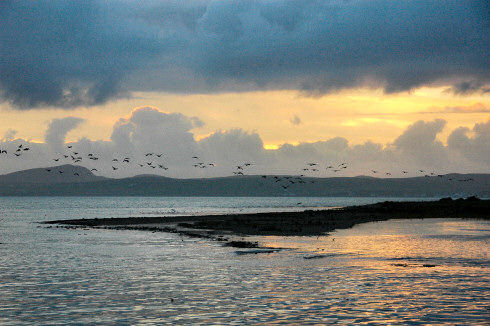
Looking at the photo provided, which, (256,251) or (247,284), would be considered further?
(256,251)

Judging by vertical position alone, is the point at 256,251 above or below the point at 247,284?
above

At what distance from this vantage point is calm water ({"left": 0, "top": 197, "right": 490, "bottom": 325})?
24.2 metres

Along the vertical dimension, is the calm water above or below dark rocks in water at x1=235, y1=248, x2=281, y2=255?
below

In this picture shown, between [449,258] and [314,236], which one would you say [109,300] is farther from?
[314,236]

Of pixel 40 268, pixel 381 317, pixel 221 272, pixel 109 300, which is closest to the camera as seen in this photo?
pixel 381 317

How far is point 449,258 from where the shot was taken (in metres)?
43.3

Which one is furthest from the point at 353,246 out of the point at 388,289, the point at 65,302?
the point at 65,302

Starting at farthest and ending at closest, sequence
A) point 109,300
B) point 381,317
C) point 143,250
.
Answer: point 143,250 → point 109,300 → point 381,317

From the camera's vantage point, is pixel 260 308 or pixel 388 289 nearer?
pixel 260 308

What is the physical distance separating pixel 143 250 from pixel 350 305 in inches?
1148

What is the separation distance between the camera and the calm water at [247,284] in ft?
79.4

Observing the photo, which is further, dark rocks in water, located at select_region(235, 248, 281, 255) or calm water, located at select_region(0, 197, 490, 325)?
dark rocks in water, located at select_region(235, 248, 281, 255)

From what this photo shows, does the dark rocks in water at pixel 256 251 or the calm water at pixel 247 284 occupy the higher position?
the dark rocks in water at pixel 256 251

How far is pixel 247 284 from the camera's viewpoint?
31984mm
